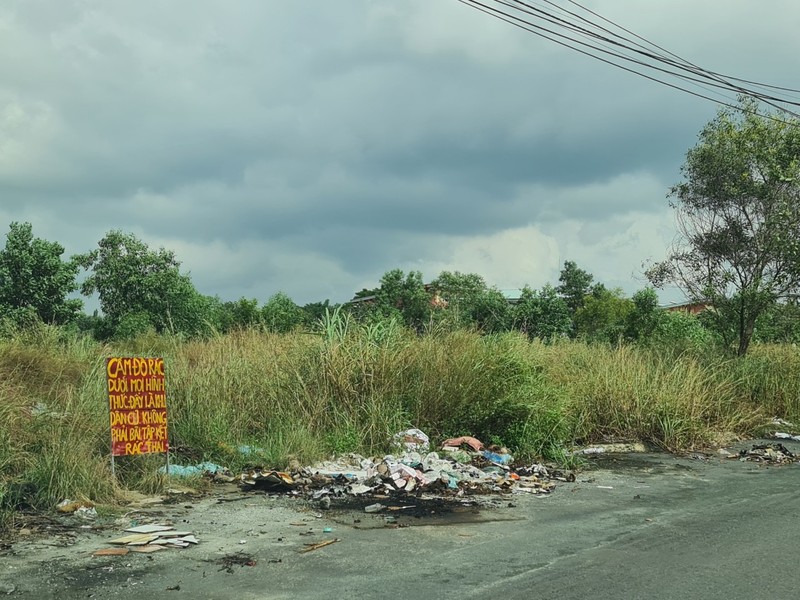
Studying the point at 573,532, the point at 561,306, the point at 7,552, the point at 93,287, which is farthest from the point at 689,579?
the point at 93,287

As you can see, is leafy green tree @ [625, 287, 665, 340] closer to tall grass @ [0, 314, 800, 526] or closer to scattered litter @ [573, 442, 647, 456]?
tall grass @ [0, 314, 800, 526]

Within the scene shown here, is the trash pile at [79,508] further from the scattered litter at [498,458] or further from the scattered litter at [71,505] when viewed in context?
the scattered litter at [498,458]

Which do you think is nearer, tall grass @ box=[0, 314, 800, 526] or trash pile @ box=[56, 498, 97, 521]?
trash pile @ box=[56, 498, 97, 521]

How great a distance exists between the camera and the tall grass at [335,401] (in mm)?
8766

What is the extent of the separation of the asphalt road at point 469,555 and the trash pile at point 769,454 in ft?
11.9

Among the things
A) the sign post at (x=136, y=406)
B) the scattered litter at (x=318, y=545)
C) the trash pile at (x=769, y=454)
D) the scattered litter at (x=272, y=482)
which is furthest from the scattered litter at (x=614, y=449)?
the scattered litter at (x=318, y=545)

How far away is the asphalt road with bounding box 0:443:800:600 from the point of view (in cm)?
515

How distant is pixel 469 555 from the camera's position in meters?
6.07

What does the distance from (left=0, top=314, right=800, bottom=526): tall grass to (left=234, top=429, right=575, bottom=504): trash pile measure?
21.7 inches

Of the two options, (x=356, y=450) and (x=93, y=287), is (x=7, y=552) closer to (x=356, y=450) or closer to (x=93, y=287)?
(x=356, y=450)

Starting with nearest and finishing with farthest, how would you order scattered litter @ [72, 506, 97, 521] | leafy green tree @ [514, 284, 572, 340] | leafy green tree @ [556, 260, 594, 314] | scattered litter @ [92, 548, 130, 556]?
scattered litter @ [92, 548, 130, 556] < scattered litter @ [72, 506, 97, 521] < leafy green tree @ [514, 284, 572, 340] < leafy green tree @ [556, 260, 594, 314]

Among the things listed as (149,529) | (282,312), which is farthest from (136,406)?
(282,312)

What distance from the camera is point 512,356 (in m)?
12.6

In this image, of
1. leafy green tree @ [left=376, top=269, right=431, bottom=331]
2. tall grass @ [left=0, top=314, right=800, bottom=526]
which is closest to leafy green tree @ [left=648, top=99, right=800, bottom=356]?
tall grass @ [left=0, top=314, right=800, bottom=526]
